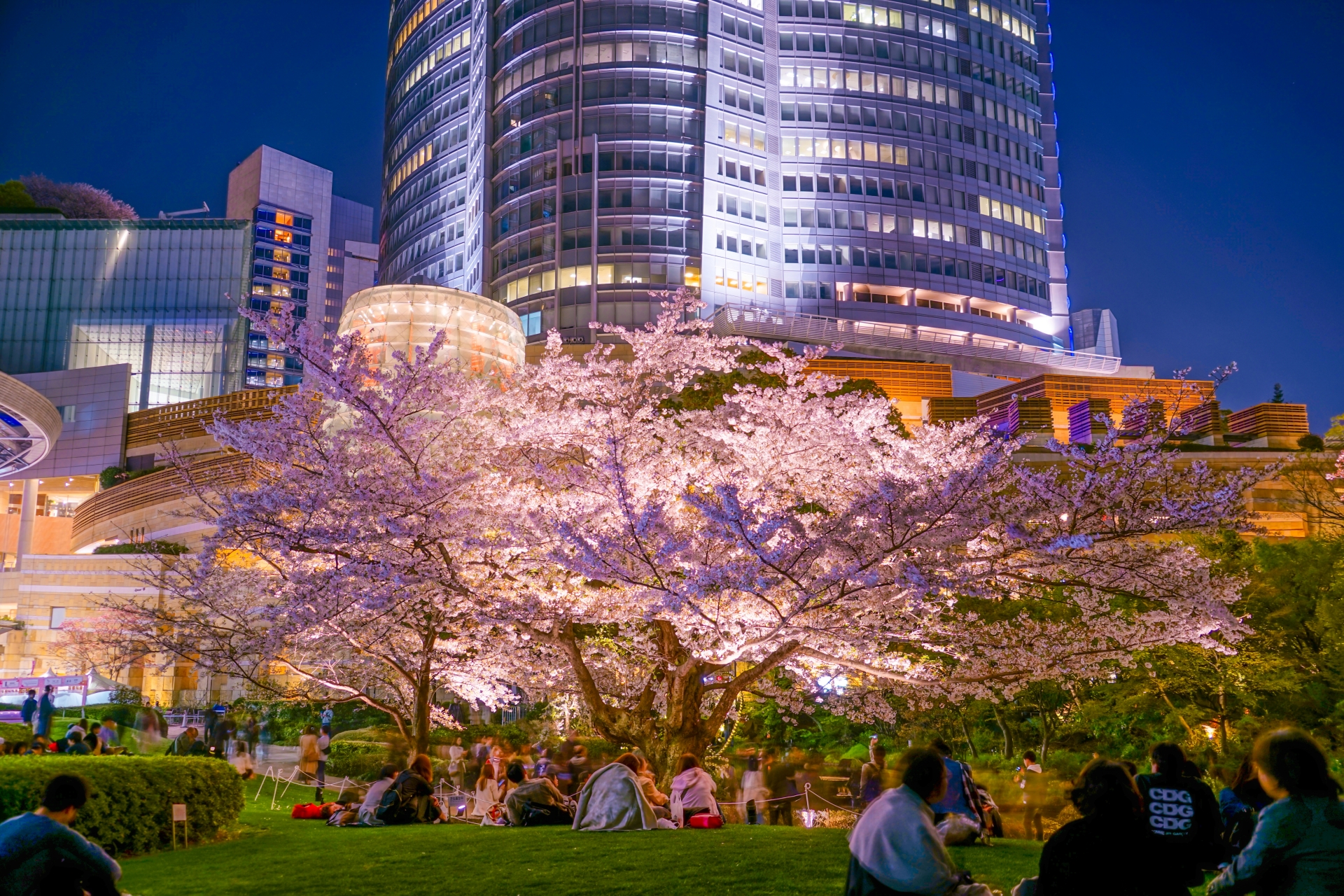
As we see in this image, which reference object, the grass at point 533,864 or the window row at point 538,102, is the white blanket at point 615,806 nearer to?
the grass at point 533,864

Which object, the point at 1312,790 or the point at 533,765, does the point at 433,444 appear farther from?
the point at 1312,790

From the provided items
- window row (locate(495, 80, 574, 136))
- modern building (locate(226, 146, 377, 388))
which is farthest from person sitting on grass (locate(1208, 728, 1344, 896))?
modern building (locate(226, 146, 377, 388))

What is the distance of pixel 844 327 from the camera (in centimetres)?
8088

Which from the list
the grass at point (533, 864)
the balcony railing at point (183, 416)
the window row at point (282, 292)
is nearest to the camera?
the grass at point (533, 864)

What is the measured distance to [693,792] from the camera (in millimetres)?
12969

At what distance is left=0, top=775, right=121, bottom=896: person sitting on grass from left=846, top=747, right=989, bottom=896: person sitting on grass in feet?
14.1

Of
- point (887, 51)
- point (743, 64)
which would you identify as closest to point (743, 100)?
point (743, 64)

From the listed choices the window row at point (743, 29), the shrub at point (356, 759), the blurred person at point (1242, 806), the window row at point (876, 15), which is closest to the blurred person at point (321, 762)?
the shrub at point (356, 759)

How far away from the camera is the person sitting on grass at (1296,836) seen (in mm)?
4863

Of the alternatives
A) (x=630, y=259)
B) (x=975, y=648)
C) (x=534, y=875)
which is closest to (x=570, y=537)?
(x=534, y=875)

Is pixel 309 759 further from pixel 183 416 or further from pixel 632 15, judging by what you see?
pixel 632 15

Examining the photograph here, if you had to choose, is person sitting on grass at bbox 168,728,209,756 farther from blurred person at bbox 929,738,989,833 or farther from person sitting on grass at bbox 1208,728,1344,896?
person sitting on grass at bbox 1208,728,1344,896

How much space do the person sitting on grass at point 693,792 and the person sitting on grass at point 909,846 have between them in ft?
26.0

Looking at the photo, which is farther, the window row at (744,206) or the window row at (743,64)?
the window row at (743,64)
